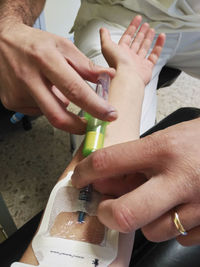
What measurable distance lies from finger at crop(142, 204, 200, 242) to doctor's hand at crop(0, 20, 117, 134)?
22cm

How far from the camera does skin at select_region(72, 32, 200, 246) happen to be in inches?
14.7

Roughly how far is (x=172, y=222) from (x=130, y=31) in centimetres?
69

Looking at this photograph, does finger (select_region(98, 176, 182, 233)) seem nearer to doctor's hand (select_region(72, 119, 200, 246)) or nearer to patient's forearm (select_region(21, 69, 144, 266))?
doctor's hand (select_region(72, 119, 200, 246))

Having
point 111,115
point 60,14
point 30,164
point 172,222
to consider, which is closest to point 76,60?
point 111,115

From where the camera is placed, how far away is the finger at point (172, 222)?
388mm

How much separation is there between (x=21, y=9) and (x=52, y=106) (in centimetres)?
51

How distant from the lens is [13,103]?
2.20 feet

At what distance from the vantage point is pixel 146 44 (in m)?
0.88

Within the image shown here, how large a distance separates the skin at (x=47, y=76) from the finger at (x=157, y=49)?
0.95ft

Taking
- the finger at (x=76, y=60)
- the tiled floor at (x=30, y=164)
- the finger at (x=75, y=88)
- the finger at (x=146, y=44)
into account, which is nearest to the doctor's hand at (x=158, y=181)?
the finger at (x=75, y=88)

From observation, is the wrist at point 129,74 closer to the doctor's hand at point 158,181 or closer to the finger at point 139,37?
the finger at point 139,37

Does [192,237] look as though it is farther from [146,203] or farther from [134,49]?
[134,49]

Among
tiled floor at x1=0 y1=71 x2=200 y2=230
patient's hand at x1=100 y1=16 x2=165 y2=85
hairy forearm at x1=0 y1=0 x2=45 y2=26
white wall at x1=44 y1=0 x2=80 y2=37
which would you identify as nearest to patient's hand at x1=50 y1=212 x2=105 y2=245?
patient's hand at x1=100 y1=16 x2=165 y2=85

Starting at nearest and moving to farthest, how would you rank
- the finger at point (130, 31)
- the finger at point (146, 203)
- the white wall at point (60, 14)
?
the finger at point (146, 203), the finger at point (130, 31), the white wall at point (60, 14)
